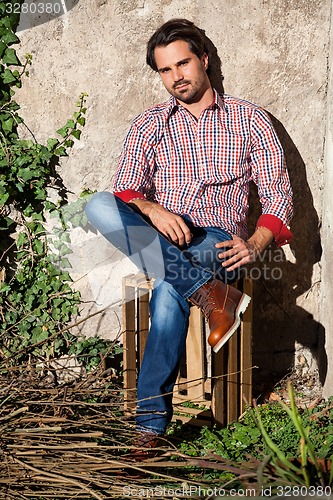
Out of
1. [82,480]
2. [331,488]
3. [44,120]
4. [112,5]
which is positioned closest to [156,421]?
[82,480]

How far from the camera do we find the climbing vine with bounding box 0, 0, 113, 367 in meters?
4.48

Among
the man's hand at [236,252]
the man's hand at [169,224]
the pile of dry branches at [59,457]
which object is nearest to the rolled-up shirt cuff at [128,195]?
the man's hand at [169,224]

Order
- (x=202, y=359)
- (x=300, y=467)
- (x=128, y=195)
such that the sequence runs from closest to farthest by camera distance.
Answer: (x=300, y=467) → (x=128, y=195) → (x=202, y=359)

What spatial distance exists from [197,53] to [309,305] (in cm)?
161

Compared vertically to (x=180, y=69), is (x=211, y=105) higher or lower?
lower

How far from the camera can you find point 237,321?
3.60 metres

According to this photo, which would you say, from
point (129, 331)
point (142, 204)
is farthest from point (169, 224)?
point (129, 331)

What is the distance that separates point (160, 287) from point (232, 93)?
4.38 ft

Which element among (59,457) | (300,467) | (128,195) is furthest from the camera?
(128,195)

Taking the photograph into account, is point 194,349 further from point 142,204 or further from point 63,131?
point 63,131

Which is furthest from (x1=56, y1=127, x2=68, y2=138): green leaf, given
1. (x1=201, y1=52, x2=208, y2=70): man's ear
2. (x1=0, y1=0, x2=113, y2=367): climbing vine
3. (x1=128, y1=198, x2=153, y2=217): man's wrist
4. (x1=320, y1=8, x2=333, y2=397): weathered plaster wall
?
(x1=320, y1=8, x2=333, y2=397): weathered plaster wall

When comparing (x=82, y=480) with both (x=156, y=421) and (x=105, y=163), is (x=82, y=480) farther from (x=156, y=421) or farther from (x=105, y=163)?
(x=105, y=163)

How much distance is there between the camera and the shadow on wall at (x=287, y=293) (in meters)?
4.52

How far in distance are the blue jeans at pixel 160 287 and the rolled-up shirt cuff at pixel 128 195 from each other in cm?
24
